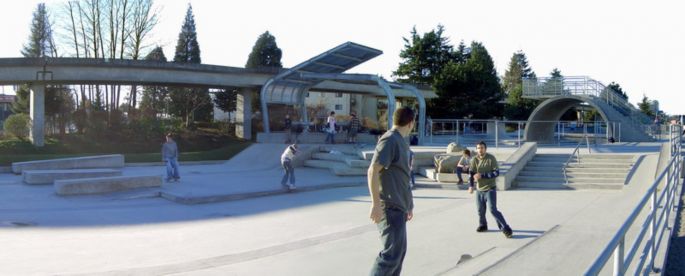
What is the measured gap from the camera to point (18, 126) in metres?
30.9

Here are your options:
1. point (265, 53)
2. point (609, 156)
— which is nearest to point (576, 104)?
point (609, 156)

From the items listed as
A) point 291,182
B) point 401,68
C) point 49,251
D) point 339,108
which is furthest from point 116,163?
point 339,108

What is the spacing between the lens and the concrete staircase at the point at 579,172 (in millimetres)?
15945

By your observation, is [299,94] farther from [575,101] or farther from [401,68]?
[401,68]

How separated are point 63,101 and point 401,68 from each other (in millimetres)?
28961

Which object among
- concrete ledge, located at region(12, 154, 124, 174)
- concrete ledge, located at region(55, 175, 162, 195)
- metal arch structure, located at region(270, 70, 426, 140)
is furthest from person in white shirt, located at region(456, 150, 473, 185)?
concrete ledge, located at region(12, 154, 124, 174)

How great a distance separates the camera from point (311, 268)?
24.2 ft

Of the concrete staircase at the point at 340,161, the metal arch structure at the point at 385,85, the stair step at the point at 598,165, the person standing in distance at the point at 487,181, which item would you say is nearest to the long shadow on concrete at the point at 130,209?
the concrete staircase at the point at 340,161

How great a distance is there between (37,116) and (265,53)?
1063 inches

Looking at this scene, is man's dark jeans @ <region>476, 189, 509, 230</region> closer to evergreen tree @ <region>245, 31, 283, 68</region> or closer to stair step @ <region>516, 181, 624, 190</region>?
stair step @ <region>516, 181, 624, 190</region>

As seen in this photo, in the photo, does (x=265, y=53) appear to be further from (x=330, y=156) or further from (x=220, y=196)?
(x=220, y=196)

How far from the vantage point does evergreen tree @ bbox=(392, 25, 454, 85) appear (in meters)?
51.6

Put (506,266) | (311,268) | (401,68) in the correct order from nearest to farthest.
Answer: (506,266)
(311,268)
(401,68)

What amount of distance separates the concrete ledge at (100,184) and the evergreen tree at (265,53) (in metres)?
38.7
